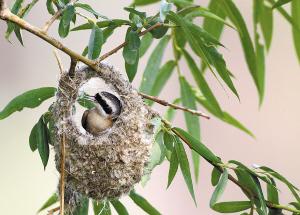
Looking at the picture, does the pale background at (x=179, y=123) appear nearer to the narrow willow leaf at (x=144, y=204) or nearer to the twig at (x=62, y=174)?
the narrow willow leaf at (x=144, y=204)

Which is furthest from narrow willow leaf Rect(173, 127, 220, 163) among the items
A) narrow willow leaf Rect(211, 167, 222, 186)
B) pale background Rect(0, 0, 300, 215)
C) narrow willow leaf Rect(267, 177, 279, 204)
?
pale background Rect(0, 0, 300, 215)

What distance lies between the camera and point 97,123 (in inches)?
71.6

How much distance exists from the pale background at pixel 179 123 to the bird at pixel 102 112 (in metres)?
1.57

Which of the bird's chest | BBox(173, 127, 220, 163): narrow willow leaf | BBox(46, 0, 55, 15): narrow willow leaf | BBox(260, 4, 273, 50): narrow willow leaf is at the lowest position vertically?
BBox(173, 127, 220, 163): narrow willow leaf

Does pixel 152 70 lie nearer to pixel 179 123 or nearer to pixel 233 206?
pixel 233 206

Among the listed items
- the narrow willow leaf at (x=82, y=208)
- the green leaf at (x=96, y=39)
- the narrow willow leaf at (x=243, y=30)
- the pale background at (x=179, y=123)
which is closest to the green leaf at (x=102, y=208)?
the narrow willow leaf at (x=82, y=208)

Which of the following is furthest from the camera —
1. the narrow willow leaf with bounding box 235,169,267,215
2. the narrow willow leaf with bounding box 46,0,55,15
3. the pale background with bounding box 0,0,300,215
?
the pale background with bounding box 0,0,300,215

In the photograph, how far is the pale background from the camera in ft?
11.0

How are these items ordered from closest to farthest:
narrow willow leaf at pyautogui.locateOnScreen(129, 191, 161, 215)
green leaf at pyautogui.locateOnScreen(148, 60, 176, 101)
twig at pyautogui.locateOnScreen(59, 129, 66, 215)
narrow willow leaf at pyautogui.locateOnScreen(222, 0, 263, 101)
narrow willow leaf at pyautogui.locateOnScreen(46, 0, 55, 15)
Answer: twig at pyautogui.locateOnScreen(59, 129, 66, 215) → narrow willow leaf at pyautogui.locateOnScreen(46, 0, 55, 15) → narrow willow leaf at pyautogui.locateOnScreen(129, 191, 161, 215) → narrow willow leaf at pyautogui.locateOnScreen(222, 0, 263, 101) → green leaf at pyautogui.locateOnScreen(148, 60, 176, 101)

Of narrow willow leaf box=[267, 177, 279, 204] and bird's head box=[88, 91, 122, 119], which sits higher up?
bird's head box=[88, 91, 122, 119]

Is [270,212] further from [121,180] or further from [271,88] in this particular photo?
[271,88]

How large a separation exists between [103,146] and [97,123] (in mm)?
269

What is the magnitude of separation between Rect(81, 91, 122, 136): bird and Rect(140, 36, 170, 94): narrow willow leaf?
0.19 metres

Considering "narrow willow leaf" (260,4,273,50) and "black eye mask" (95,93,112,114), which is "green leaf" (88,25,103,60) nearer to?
"black eye mask" (95,93,112,114)
